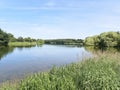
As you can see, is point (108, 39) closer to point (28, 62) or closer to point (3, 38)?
point (3, 38)

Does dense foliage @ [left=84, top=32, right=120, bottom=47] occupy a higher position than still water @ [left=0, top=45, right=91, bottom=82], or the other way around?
dense foliage @ [left=84, top=32, right=120, bottom=47]

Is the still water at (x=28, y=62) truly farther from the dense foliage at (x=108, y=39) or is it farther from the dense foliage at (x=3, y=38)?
the dense foliage at (x=3, y=38)

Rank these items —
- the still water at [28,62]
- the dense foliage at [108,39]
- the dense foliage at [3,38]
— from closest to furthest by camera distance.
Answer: the still water at [28,62], the dense foliage at [108,39], the dense foliage at [3,38]

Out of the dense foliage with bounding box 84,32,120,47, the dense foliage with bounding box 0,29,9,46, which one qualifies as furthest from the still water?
the dense foliage with bounding box 0,29,9,46

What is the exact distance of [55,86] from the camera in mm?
5578

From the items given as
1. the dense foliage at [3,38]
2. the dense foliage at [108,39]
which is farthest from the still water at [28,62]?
the dense foliage at [3,38]

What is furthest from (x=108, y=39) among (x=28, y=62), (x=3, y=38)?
(x=28, y=62)

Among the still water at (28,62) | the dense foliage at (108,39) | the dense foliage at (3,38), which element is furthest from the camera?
the dense foliage at (3,38)

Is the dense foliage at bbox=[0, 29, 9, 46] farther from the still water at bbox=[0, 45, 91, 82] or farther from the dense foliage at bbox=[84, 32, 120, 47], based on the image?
the still water at bbox=[0, 45, 91, 82]

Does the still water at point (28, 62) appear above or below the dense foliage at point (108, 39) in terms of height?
below

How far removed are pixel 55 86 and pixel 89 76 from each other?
1166mm

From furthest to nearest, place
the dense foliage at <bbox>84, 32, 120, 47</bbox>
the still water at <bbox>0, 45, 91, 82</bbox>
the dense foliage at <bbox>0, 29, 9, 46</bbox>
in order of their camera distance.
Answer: the dense foliage at <bbox>0, 29, 9, 46</bbox>
the dense foliage at <bbox>84, 32, 120, 47</bbox>
the still water at <bbox>0, 45, 91, 82</bbox>

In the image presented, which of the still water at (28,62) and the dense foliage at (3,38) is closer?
the still water at (28,62)

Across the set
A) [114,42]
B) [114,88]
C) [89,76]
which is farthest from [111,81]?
[114,42]
